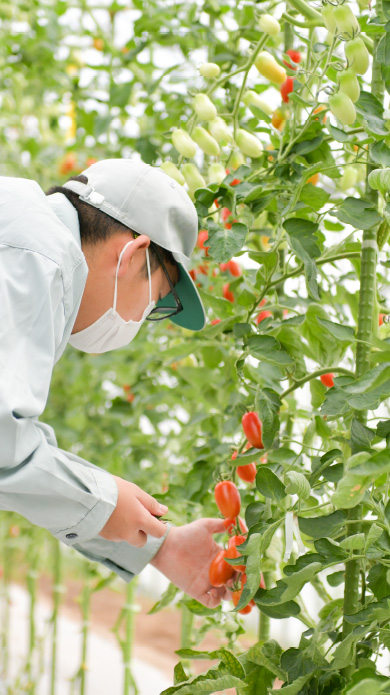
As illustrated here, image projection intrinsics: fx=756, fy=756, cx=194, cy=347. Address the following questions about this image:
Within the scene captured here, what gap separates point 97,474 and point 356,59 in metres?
0.58

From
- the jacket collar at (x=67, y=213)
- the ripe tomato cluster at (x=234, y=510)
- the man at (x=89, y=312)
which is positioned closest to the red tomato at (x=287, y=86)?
the man at (x=89, y=312)

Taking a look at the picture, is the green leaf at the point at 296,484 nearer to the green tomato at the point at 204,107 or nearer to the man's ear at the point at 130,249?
the man's ear at the point at 130,249

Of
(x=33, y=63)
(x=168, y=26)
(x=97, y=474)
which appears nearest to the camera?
(x=97, y=474)

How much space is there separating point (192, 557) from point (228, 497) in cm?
21

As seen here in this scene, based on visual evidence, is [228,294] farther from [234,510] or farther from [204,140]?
[234,510]

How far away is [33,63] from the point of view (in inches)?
86.1

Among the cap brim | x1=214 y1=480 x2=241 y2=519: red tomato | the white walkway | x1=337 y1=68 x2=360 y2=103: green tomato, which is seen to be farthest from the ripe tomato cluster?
the white walkway

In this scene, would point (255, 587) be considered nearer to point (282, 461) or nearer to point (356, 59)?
point (282, 461)

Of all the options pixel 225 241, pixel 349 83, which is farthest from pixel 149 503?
pixel 349 83

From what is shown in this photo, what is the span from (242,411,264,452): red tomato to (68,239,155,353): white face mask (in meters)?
0.22

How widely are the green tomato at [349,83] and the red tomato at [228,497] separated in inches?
20.8

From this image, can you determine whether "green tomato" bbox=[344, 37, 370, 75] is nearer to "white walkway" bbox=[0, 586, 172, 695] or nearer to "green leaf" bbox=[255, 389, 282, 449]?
"green leaf" bbox=[255, 389, 282, 449]

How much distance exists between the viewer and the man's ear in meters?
0.99

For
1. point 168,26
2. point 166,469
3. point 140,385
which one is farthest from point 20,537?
point 168,26
